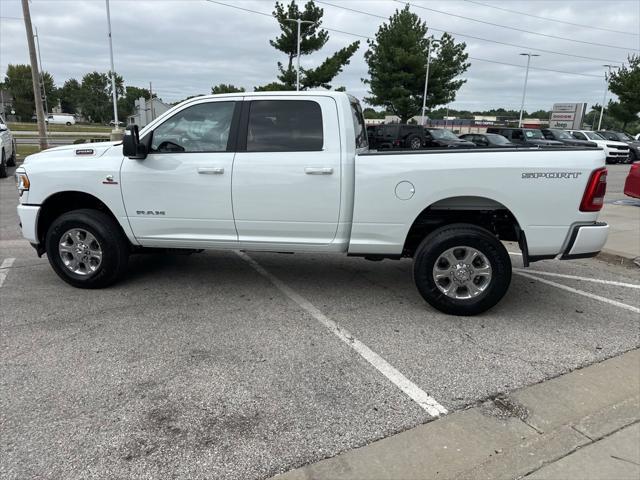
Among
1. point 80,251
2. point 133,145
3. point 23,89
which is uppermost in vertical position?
point 23,89

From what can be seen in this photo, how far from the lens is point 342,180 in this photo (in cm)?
439

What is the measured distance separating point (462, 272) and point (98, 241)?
11.5 ft

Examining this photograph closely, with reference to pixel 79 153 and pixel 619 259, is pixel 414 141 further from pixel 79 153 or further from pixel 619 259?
pixel 79 153

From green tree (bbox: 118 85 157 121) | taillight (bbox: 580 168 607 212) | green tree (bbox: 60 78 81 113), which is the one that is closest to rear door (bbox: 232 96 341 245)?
taillight (bbox: 580 168 607 212)

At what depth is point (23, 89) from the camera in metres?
82.2

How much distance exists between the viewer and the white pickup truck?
13.7 feet

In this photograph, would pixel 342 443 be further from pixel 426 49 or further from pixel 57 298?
pixel 426 49

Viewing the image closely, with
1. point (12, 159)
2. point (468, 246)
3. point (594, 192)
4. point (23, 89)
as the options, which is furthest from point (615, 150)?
point (23, 89)

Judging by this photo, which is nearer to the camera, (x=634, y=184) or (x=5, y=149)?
(x=634, y=184)

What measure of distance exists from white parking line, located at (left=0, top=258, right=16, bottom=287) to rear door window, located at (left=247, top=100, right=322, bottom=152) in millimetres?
3188

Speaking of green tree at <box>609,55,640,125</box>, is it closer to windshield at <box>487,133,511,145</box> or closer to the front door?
windshield at <box>487,133,511,145</box>

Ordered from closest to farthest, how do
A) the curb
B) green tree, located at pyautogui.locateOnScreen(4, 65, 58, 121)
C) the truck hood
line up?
the truck hood, the curb, green tree, located at pyautogui.locateOnScreen(4, 65, 58, 121)

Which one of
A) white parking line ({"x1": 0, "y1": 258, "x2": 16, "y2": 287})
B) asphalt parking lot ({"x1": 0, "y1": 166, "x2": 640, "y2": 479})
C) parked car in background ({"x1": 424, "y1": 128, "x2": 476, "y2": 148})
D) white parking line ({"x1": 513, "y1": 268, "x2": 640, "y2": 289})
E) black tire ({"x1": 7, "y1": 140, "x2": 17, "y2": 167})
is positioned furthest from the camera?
parked car in background ({"x1": 424, "y1": 128, "x2": 476, "y2": 148})

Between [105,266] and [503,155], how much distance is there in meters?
3.91
